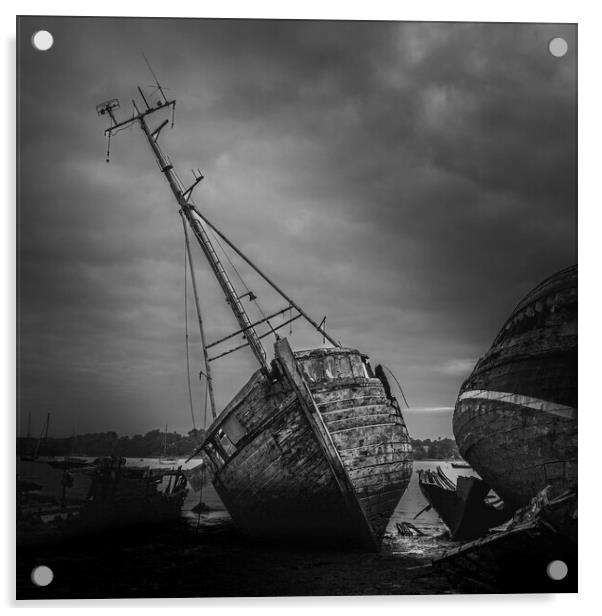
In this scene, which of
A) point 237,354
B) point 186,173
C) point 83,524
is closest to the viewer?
point 83,524

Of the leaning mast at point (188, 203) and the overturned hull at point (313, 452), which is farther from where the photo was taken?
the overturned hull at point (313, 452)

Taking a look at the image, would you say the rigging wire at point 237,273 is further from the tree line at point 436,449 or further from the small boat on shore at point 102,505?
the tree line at point 436,449

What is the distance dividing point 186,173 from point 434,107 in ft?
7.06

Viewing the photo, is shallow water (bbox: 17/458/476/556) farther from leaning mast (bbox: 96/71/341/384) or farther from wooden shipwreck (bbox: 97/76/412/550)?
leaning mast (bbox: 96/71/341/384)

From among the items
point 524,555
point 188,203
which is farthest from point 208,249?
point 524,555

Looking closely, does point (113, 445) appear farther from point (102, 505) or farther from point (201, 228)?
point (201, 228)

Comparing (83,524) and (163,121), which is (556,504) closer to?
(83,524)

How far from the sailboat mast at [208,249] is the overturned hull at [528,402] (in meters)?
1.90

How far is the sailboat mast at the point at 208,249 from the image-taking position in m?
5.42

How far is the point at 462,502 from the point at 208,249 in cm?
327

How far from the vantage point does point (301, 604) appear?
189 inches

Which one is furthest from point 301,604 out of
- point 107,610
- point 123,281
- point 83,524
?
point 123,281

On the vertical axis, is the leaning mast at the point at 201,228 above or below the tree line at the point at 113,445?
above

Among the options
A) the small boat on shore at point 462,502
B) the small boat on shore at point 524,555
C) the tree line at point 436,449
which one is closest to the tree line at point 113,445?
the tree line at point 436,449
